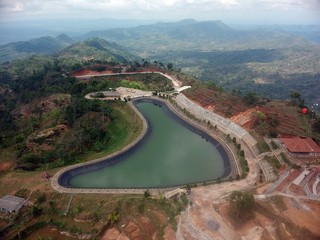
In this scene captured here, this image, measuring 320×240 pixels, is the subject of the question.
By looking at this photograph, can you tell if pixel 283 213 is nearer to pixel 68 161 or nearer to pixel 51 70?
pixel 68 161

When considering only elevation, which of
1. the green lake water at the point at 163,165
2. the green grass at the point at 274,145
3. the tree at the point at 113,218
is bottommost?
the green lake water at the point at 163,165

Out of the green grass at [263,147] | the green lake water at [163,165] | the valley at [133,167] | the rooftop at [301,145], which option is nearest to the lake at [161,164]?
the green lake water at [163,165]

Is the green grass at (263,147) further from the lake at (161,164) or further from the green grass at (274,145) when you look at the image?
the lake at (161,164)

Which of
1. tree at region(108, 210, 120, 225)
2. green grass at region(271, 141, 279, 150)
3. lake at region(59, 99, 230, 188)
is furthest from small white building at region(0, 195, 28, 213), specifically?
green grass at region(271, 141, 279, 150)

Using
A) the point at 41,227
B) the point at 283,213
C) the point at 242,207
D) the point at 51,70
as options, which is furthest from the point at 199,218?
the point at 51,70

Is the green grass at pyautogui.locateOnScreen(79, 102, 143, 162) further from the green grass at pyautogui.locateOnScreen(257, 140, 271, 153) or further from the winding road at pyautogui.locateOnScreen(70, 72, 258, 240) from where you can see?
the green grass at pyautogui.locateOnScreen(257, 140, 271, 153)

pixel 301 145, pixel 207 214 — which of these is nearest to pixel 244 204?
pixel 207 214

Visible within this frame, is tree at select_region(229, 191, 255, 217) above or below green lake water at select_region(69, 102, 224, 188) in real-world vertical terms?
above
